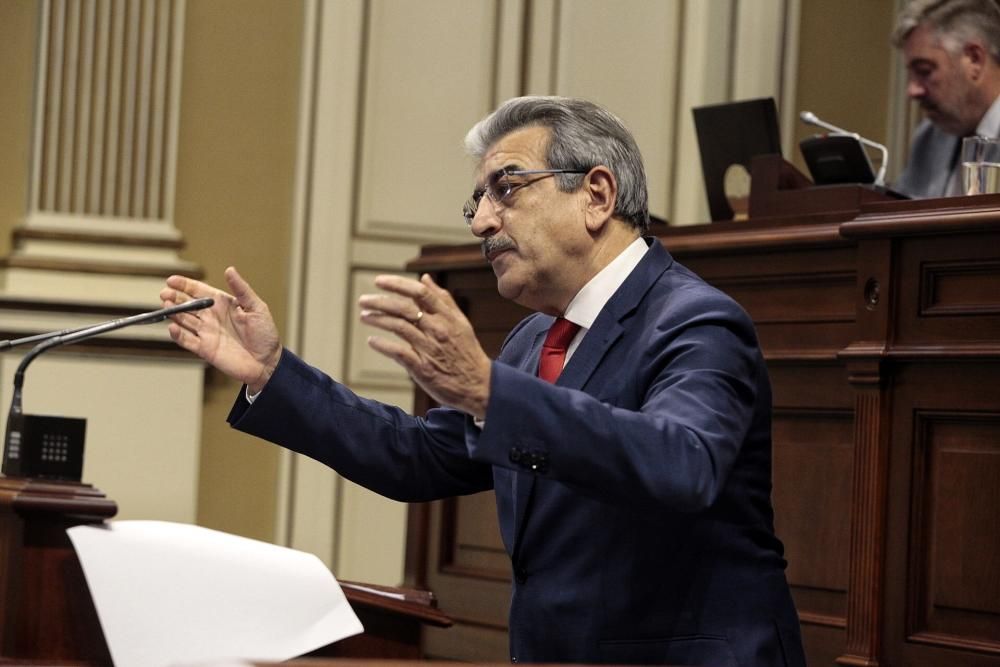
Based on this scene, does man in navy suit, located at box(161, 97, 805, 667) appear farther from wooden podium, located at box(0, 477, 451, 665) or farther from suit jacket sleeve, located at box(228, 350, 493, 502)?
wooden podium, located at box(0, 477, 451, 665)

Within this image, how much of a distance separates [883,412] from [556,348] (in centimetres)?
86

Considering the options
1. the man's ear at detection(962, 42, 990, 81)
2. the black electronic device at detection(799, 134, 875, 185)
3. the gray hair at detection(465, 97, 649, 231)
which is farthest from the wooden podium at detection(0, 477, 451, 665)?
the man's ear at detection(962, 42, 990, 81)

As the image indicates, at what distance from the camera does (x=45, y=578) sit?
177cm

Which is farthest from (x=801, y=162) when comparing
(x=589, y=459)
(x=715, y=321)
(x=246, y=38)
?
(x=589, y=459)

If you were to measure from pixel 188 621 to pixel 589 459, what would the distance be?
525mm

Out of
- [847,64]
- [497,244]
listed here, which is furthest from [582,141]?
[847,64]

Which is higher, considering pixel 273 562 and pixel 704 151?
pixel 704 151

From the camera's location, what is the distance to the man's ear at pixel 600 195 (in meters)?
2.13

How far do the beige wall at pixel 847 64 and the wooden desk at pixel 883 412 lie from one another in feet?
8.09

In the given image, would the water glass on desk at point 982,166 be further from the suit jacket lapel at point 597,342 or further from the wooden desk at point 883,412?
the suit jacket lapel at point 597,342

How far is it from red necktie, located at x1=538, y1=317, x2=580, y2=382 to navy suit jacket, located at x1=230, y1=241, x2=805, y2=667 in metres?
0.09

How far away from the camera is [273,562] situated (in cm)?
190

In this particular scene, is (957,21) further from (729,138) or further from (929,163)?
(729,138)

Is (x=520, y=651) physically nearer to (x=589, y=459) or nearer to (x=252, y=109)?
(x=589, y=459)
